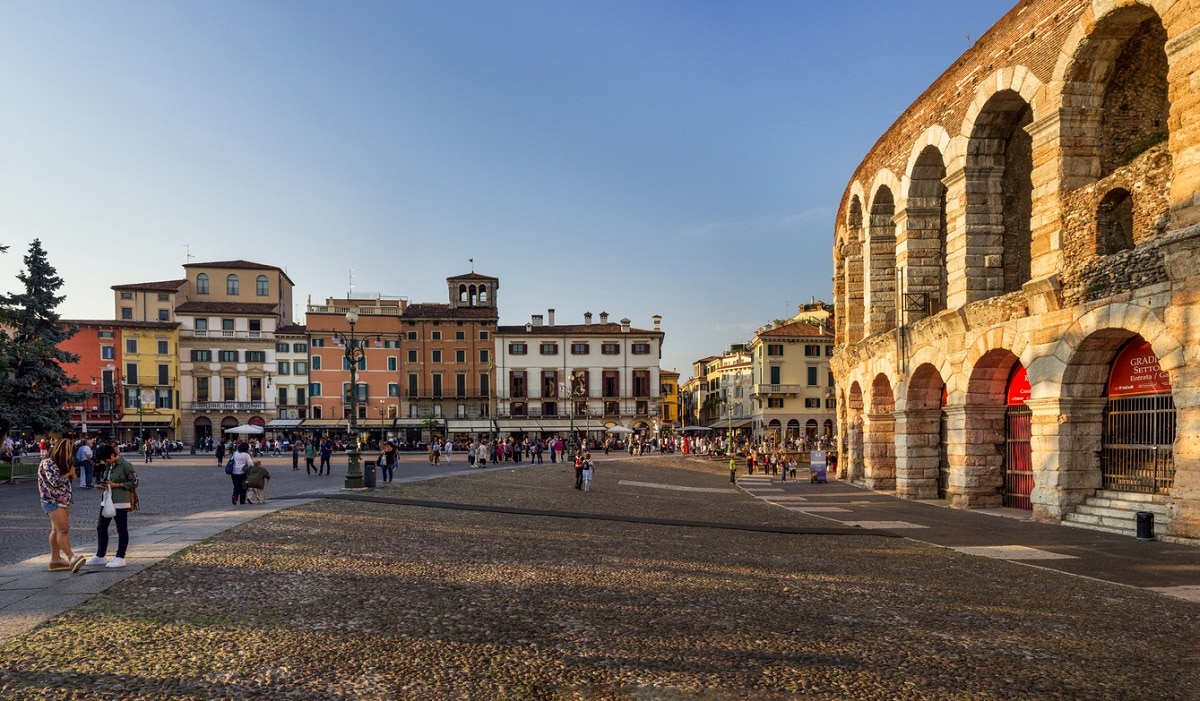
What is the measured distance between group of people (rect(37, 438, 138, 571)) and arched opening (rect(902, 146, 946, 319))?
2165cm

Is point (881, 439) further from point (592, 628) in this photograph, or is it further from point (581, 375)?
point (581, 375)

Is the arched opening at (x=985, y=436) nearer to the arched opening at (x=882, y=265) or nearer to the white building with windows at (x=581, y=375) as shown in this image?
the arched opening at (x=882, y=265)

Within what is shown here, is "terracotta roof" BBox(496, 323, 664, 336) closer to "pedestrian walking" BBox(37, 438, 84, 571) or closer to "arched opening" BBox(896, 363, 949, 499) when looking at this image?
"arched opening" BBox(896, 363, 949, 499)

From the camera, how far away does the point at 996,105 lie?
64.3 ft

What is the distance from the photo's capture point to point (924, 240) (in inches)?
939

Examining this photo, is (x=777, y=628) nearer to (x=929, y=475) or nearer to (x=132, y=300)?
(x=929, y=475)

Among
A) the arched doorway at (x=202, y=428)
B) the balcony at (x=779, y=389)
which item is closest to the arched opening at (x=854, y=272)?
the balcony at (x=779, y=389)

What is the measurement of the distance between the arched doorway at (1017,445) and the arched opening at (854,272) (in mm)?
10733

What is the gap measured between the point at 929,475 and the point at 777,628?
17.9m

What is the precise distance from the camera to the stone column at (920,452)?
2339 cm

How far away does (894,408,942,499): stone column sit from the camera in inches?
921

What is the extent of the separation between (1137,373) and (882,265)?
483 inches

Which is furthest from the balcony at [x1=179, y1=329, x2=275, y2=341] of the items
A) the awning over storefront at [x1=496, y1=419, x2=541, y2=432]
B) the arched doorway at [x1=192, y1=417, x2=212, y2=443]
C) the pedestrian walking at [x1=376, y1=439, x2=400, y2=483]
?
the pedestrian walking at [x1=376, y1=439, x2=400, y2=483]

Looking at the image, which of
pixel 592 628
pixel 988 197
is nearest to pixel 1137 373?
pixel 988 197
